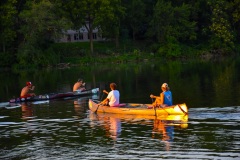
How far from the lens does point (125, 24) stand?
9800cm

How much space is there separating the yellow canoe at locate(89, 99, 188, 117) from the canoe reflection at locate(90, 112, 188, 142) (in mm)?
241

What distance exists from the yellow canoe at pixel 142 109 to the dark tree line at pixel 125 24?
46426mm

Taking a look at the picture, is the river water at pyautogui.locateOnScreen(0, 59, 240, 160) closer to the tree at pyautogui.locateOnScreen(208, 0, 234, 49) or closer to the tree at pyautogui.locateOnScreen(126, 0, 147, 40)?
the tree at pyautogui.locateOnScreen(208, 0, 234, 49)

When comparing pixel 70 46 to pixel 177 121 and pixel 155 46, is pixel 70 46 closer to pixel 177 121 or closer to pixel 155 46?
pixel 155 46

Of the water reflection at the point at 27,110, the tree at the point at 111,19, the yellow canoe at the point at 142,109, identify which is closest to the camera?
the yellow canoe at the point at 142,109

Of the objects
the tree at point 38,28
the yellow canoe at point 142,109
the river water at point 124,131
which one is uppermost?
the tree at point 38,28

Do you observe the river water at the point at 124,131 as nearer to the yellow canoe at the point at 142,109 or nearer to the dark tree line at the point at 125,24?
the yellow canoe at the point at 142,109

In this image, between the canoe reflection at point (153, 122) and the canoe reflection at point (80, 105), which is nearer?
the canoe reflection at point (153, 122)

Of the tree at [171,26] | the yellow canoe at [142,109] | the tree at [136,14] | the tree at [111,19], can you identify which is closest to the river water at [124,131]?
the yellow canoe at [142,109]

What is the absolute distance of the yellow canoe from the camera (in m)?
27.5

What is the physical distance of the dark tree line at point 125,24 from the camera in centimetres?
7815

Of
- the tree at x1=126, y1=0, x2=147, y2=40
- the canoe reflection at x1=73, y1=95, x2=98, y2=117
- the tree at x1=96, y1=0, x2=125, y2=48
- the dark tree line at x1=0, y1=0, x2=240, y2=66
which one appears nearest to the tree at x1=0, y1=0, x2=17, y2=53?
the dark tree line at x1=0, y1=0, x2=240, y2=66

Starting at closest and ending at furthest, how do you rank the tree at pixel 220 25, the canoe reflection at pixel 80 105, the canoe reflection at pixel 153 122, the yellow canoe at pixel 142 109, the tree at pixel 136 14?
the canoe reflection at pixel 153 122 < the yellow canoe at pixel 142 109 < the canoe reflection at pixel 80 105 < the tree at pixel 220 25 < the tree at pixel 136 14

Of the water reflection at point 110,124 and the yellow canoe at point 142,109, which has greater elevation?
the yellow canoe at point 142,109
